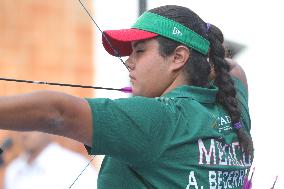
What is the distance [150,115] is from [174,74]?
29cm

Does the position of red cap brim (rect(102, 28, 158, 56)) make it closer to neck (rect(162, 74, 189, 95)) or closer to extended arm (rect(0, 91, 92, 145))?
neck (rect(162, 74, 189, 95))

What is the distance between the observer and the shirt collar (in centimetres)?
195

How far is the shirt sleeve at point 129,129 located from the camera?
1717 millimetres

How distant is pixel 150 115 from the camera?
5.81 feet

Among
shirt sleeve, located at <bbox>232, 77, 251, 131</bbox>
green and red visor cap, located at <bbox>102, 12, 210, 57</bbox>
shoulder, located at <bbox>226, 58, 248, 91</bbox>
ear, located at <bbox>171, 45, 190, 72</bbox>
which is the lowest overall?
shirt sleeve, located at <bbox>232, 77, 251, 131</bbox>

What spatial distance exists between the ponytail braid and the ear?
0.47 feet

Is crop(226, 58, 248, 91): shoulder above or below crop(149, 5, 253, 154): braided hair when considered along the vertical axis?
below

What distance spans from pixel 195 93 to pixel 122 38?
0.29m

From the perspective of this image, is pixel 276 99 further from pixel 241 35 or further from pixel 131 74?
pixel 131 74

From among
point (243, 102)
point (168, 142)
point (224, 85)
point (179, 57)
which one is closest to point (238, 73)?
point (243, 102)

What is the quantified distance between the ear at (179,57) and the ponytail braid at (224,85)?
0.14 metres

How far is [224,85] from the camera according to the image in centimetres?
214

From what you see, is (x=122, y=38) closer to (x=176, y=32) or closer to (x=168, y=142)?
(x=176, y=32)

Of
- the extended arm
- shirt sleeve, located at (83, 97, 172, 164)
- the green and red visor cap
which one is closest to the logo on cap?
the green and red visor cap
